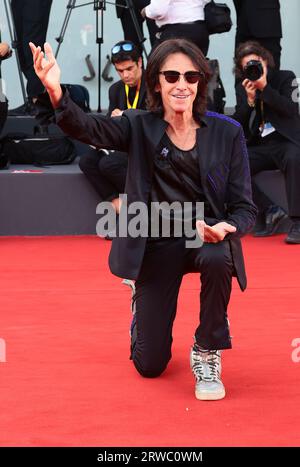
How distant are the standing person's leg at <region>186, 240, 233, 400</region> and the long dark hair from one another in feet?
1.58

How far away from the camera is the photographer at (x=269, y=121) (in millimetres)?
6293

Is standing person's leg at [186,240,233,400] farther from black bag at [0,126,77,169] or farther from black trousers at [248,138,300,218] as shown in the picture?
black bag at [0,126,77,169]

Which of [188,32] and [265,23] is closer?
[188,32]

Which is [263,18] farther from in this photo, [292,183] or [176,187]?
[176,187]

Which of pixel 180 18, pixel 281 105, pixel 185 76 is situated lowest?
pixel 281 105

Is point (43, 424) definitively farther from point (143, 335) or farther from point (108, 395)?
point (143, 335)

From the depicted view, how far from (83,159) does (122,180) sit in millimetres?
342

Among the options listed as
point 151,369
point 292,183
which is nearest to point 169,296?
point 151,369

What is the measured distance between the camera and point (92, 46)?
28.6ft

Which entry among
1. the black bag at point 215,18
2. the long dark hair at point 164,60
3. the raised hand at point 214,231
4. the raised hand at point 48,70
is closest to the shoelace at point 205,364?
the raised hand at point 214,231

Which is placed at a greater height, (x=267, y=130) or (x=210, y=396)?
(x=210, y=396)

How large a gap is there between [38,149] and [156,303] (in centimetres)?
372

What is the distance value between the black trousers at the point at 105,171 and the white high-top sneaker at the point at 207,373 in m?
3.12

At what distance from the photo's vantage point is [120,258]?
3.47 metres
